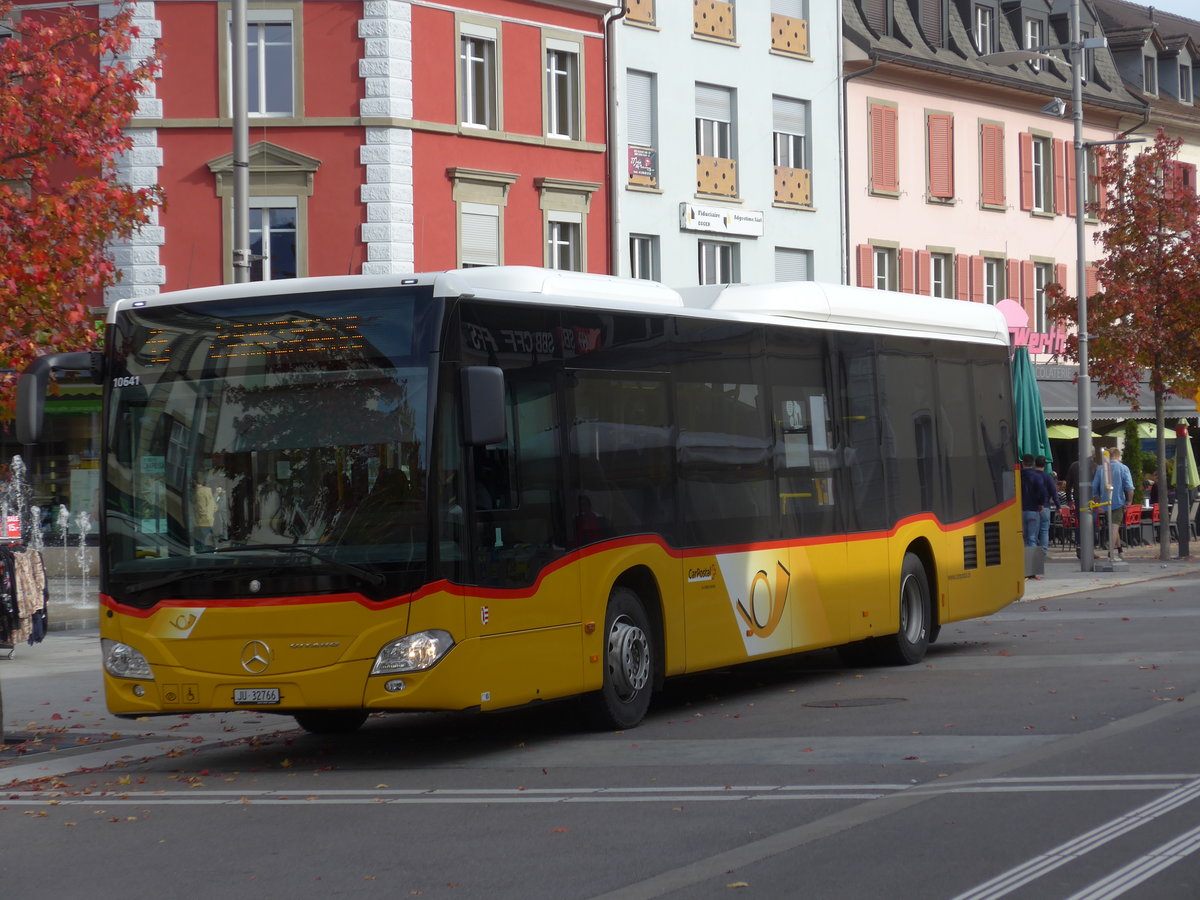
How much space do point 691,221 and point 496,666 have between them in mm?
28691

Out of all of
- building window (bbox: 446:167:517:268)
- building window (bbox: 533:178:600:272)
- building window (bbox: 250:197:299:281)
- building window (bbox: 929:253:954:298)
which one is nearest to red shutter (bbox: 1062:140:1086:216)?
building window (bbox: 929:253:954:298)

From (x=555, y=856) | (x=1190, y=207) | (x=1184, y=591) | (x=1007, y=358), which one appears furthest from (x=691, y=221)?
(x=555, y=856)

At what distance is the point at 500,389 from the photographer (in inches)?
451

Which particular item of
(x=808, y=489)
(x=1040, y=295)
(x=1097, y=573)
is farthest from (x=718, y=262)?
(x=808, y=489)

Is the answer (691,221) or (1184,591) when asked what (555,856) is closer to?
(1184,591)

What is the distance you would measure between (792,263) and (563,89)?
7.97m

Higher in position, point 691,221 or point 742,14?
point 742,14

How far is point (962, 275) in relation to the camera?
4784cm

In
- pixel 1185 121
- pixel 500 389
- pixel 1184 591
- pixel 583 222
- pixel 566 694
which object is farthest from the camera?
pixel 1185 121

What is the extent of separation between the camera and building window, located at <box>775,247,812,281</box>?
42.3 metres

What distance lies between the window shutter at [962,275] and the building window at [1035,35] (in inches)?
256

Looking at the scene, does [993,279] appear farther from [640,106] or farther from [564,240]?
[564,240]

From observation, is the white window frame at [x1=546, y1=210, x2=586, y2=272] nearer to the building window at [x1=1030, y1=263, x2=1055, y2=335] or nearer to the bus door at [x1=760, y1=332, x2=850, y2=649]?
the building window at [x1=1030, y1=263, x2=1055, y2=335]

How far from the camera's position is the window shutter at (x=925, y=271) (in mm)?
46344
